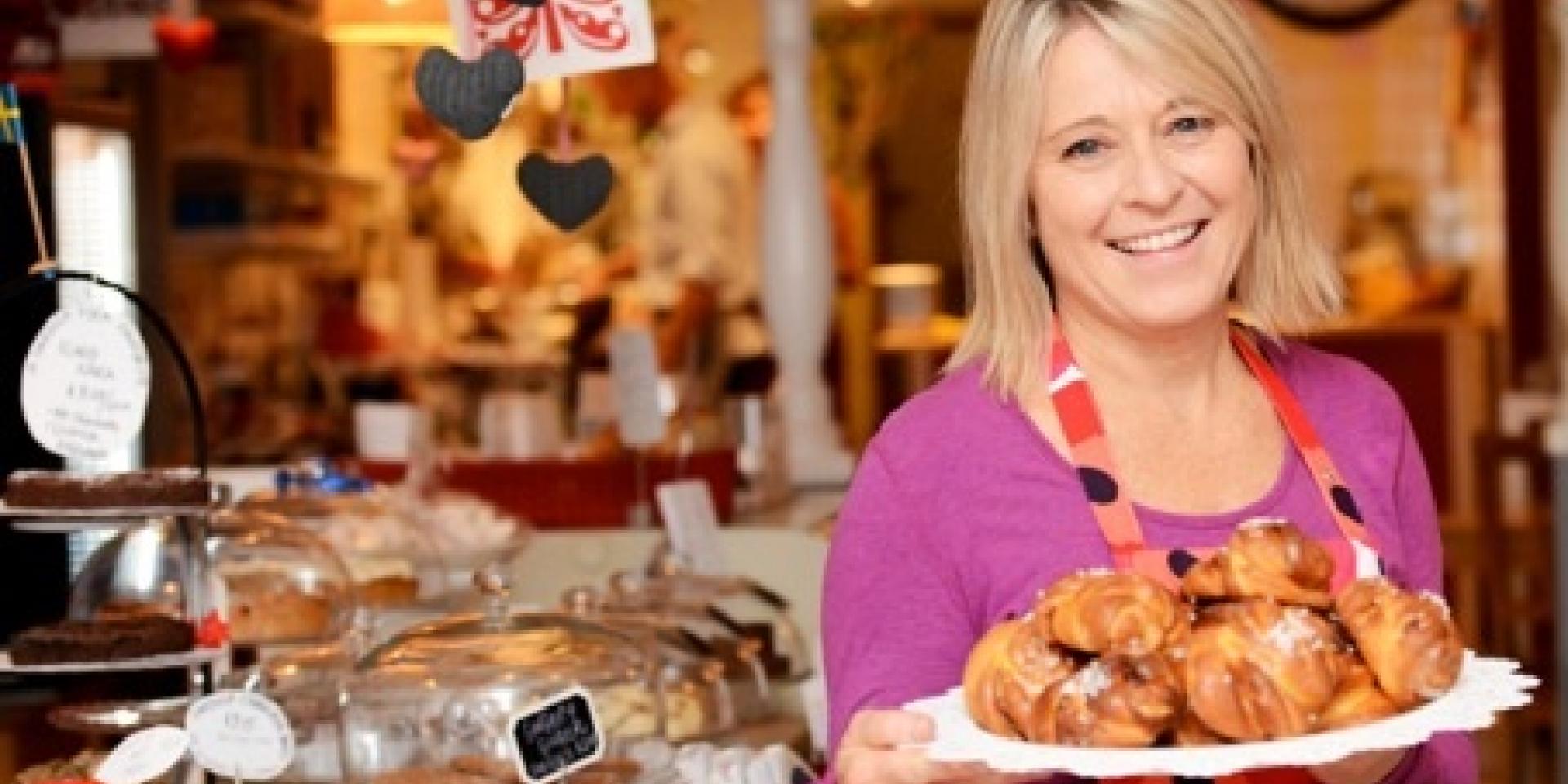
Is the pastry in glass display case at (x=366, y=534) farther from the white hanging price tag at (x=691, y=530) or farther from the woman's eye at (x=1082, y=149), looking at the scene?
the woman's eye at (x=1082, y=149)

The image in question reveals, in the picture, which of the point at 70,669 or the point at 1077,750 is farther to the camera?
the point at 70,669

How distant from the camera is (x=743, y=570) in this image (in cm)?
520

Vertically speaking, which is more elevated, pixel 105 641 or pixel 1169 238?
pixel 1169 238

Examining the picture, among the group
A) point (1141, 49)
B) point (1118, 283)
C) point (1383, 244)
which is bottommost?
point (1383, 244)

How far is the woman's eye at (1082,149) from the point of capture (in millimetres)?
2396

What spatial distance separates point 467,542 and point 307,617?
796 millimetres

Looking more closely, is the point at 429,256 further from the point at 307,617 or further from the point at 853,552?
the point at 853,552

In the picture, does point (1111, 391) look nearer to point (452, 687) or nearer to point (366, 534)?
point (452, 687)

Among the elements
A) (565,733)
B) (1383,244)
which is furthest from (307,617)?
(1383,244)

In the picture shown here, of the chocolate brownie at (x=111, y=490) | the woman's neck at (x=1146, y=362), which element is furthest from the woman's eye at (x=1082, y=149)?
the chocolate brownie at (x=111, y=490)

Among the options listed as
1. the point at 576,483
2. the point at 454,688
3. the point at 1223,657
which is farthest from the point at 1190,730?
the point at 576,483

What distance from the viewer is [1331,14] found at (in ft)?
42.0

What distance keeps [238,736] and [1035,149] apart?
1076 mm

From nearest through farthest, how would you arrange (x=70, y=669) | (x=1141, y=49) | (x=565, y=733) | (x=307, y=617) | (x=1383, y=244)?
(x=1141, y=49)
(x=565, y=733)
(x=70, y=669)
(x=307, y=617)
(x=1383, y=244)
